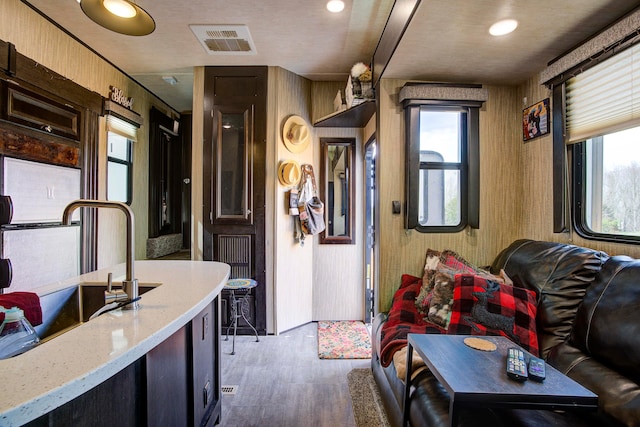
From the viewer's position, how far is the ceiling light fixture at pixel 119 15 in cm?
165

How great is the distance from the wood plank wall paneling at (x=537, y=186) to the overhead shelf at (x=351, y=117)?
126 cm

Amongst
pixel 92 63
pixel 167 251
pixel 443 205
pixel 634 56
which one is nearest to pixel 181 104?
pixel 92 63

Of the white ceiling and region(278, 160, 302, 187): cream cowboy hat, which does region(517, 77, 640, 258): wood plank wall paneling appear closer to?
the white ceiling

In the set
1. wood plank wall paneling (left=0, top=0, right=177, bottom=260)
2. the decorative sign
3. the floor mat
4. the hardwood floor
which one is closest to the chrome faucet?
the hardwood floor

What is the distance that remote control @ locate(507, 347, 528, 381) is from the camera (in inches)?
43.5

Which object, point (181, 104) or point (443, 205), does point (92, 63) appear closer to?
point (181, 104)

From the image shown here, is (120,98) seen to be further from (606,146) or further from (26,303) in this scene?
(606,146)

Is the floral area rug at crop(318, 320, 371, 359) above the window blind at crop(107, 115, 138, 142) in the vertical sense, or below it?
below

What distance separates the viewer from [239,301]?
136 inches

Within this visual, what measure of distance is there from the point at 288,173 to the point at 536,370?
2797mm

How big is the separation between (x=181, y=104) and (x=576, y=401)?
5.27 meters

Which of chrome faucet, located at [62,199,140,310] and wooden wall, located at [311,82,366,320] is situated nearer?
chrome faucet, located at [62,199,140,310]

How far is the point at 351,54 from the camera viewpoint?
319 cm

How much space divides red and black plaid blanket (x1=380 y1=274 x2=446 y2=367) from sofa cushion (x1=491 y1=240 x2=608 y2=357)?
0.54 metres
